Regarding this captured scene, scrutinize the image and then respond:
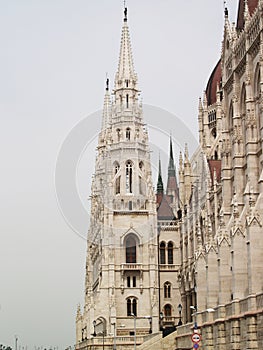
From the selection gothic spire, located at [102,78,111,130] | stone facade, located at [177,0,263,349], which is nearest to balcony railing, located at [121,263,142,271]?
stone facade, located at [177,0,263,349]

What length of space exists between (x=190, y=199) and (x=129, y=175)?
969 centimetres

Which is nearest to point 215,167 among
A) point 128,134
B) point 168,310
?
point 128,134

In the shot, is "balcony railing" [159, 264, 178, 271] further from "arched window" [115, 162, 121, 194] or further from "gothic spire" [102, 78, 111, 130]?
"gothic spire" [102, 78, 111, 130]

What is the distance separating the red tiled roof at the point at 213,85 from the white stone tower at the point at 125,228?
9122 mm

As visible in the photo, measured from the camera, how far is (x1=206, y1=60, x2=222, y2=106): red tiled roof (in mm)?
95562

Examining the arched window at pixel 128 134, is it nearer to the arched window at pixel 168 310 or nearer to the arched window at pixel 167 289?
the arched window at pixel 167 289

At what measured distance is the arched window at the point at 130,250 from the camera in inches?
3438

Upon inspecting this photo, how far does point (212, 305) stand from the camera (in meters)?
54.6

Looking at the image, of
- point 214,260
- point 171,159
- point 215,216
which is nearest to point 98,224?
point 215,216

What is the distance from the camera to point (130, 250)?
8744 centimetres

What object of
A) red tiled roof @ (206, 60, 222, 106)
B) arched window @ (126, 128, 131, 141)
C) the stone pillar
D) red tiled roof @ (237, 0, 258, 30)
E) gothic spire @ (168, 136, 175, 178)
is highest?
gothic spire @ (168, 136, 175, 178)

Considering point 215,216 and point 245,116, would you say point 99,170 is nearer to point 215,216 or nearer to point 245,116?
point 215,216

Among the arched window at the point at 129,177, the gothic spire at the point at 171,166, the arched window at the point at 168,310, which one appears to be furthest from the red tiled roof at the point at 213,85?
the gothic spire at the point at 171,166

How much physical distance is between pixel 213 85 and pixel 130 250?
24128 mm
